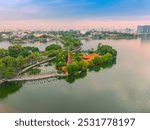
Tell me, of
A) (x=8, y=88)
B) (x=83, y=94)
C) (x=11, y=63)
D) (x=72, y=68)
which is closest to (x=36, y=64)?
(x=11, y=63)

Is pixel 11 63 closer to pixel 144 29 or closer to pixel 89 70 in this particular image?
pixel 89 70

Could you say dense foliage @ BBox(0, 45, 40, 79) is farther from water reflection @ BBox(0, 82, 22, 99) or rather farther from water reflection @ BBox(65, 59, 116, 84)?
water reflection @ BBox(65, 59, 116, 84)

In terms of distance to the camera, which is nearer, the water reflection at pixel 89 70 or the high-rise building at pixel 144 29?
the water reflection at pixel 89 70

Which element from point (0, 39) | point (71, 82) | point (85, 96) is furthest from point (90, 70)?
point (0, 39)

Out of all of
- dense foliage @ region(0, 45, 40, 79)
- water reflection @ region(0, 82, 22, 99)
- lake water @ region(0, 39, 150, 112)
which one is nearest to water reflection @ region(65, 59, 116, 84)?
lake water @ region(0, 39, 150, 112)

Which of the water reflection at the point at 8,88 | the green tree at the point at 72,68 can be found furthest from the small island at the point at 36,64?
the water reflection at the point at 8,88

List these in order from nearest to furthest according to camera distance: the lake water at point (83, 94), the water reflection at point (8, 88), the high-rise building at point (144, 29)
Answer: the lake water at point (83, 94) → the water reflection at point (8, 88) → the high-rise building at point (144, 29)

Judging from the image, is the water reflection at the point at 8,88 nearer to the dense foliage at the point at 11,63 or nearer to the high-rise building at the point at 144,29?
the dense foliage at the point at 11,63

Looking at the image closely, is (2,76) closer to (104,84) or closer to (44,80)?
Result: (44,80)
